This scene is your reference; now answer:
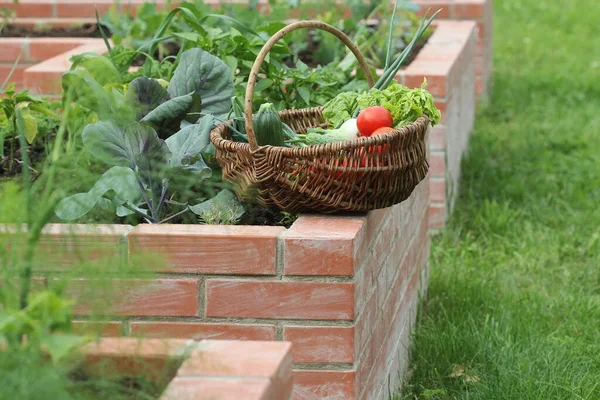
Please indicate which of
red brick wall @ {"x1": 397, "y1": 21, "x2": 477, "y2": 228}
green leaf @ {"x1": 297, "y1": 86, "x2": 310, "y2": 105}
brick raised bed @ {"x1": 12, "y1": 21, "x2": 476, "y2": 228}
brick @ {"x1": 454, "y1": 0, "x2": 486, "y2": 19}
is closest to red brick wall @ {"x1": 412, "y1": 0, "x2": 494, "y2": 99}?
brick @ {"x1": 454, "y1": 0, "x2": 486, "y2": 19}

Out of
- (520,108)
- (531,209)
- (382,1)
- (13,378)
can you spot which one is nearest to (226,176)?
(13,378)

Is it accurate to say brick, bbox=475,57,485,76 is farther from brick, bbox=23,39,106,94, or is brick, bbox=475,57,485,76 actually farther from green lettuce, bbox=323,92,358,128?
green lettuce, bbox=323,92,358,128

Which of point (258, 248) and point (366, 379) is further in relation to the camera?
point (366, 379)

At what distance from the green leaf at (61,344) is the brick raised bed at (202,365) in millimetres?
84

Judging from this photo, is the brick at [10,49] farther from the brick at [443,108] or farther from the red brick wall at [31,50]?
the brick at [443,108]

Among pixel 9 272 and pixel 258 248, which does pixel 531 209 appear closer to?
pixel 258 248

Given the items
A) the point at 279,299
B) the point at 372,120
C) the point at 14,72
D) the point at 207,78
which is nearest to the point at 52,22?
the point at 14,72

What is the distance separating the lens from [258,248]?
2.27 meters

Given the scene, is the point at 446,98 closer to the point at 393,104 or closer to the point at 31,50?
the point at 393,104

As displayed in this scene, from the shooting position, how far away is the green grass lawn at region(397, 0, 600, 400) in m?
2.99

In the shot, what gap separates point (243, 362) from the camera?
1.59 m

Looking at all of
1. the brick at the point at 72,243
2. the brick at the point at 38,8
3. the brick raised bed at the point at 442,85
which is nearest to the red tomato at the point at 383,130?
the brick at the point at 72,243

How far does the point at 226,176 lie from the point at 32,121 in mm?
817

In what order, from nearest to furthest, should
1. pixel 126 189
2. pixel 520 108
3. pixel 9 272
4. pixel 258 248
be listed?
pixel 9 272
pixel 258 248
pixel 126 189
pixel 520 108
